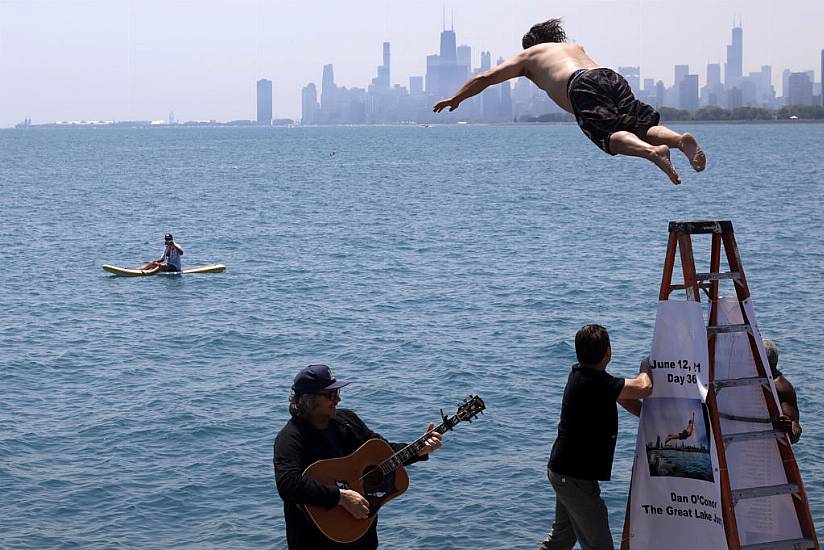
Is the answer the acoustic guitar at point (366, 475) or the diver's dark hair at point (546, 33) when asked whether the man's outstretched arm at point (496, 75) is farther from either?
the acoustic guitar at point (366, 475)

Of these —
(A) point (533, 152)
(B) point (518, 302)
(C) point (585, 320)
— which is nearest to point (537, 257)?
(B) point (518, 302)

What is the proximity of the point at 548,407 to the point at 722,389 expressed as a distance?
43.0 feet

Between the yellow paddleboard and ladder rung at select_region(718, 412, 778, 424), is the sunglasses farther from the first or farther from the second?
the yellow paddleboard

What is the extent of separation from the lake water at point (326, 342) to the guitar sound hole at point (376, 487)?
254 inches

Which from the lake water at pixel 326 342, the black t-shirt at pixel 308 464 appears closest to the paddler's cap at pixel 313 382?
the black t-shirt at pixel 308 464

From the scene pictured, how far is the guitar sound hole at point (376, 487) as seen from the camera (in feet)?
25.7

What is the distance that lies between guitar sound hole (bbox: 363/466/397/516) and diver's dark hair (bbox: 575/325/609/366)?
63.3 inches

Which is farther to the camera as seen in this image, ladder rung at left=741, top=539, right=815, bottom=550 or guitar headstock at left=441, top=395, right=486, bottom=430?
ladder rung at left=741, top=539, right=815, bottom=550

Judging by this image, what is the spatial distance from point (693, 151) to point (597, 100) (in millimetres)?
731

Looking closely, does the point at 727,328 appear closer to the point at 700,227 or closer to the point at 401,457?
the point at 700,227

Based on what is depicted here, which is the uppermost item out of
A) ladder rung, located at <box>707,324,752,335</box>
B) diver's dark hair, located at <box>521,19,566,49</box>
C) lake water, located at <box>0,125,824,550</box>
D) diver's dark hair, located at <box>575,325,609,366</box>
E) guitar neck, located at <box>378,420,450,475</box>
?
diver's dark hair, located at <box>521,19,566,49</box>

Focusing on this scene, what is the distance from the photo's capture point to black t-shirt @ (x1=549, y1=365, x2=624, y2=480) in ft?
25.3

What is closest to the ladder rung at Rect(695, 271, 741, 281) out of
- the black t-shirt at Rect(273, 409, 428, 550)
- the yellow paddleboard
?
the black t-shirt at Rect(273, 409, 428, 550)

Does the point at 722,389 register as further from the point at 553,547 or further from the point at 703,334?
the point at 553,547
